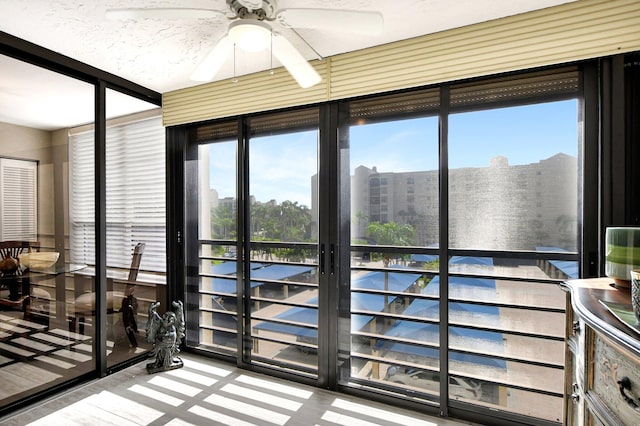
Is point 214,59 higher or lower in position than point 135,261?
higher

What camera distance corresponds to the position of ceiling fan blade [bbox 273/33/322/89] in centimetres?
177

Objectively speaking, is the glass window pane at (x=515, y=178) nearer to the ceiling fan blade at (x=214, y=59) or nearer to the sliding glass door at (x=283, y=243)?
the sliding glass door at (x=283, y=243)

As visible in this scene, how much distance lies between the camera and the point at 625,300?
1.14 m

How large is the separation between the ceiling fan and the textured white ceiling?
27cm

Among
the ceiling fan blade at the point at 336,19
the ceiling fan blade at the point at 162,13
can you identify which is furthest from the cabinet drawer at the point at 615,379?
the ceiling fan blade at the point at 162,13

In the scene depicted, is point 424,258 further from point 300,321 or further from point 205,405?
point 205,405

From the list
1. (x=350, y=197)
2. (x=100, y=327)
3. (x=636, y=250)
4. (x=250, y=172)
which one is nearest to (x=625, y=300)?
(x=636, y=250)

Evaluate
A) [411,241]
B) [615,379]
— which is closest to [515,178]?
[411,241]

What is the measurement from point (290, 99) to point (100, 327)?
2.44m

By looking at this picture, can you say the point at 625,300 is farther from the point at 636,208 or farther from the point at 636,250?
the point at 636,208

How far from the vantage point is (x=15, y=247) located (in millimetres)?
2367

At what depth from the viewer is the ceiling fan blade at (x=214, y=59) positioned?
1.73 meters

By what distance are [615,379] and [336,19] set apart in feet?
5.31

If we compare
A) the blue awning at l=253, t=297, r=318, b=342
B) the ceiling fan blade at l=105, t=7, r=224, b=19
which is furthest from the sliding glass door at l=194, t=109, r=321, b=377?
the ceiling fan blade at l=105, t=7, r=224, b=19
